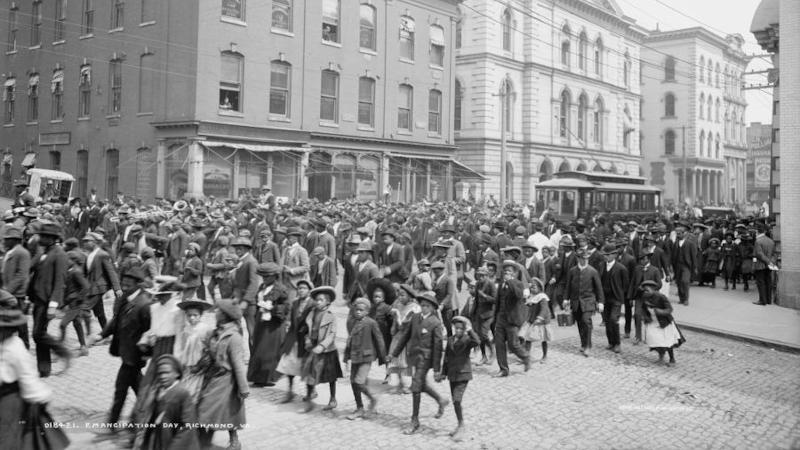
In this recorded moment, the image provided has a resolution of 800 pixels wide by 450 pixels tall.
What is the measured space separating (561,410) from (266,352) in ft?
13.2

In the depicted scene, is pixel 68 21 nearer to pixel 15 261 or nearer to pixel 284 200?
pixel 284 200

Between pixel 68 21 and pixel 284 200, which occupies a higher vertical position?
pixel 68 21

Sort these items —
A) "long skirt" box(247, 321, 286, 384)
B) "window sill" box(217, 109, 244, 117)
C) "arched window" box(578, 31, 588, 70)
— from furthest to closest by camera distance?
"arched window" box(578, 31, 588, 70) → "window sill" box(217, 109, 244, 117) → "long skirt" box(247, 321, 286, 384)

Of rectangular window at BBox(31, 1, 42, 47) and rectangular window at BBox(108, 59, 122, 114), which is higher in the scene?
rectangular window at BBox(31, 1, 42, 47)

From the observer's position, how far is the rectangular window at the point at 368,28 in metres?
33.4

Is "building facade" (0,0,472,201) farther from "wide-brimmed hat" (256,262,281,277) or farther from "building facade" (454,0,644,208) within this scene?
"wide-brimmed hat" (256,262,281,277)

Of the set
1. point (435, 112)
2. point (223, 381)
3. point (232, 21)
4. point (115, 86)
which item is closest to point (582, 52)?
point (435, 112)

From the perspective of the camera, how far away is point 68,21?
33.3 meters

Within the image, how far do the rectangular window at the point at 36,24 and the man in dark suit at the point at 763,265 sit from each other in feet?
117

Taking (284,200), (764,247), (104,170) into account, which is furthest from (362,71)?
(764,247)

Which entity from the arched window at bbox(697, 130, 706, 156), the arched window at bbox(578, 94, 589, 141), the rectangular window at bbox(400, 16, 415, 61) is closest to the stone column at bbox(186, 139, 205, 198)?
the rectangular window at bbox(400, 16, 415, 61)

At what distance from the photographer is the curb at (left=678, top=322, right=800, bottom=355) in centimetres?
1294

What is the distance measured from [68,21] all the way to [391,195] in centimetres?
1883

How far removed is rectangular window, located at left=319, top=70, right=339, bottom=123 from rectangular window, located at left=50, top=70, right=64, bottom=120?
13.9 meters
